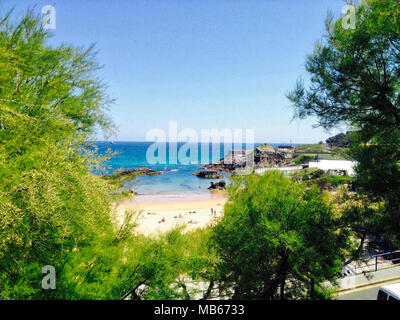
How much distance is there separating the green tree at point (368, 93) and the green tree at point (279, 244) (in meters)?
1.14

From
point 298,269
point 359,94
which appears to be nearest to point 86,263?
point 298,269

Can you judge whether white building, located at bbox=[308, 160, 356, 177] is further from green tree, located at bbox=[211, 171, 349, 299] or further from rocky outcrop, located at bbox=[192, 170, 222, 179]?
rocky outcrop, located at bbox=[192, 170, 222, 179]

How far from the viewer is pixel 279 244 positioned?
14.3ft

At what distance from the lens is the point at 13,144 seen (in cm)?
258

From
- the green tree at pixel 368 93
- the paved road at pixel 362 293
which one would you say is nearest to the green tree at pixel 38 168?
the green tree at pixel 368 93

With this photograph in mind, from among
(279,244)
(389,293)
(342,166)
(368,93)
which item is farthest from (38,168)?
(389,293)

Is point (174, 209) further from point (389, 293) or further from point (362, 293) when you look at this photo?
point (389, 293)

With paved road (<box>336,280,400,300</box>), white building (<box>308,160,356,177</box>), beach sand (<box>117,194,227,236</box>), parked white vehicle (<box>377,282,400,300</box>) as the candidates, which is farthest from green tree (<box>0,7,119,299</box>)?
beach sand (<box>117,194,227,236</box>)

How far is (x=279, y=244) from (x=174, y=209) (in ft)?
74.4

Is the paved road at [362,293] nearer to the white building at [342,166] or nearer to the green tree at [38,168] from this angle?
the white building at [342,166]

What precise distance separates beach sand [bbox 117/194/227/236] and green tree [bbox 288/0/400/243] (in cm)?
1433

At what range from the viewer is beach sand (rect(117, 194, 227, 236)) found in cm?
1986
